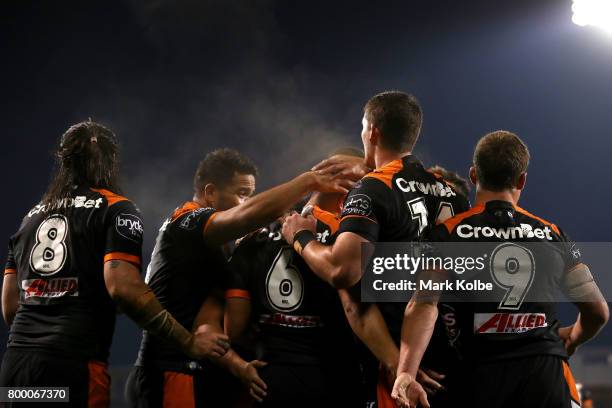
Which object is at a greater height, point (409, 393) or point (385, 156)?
point (385, 156)

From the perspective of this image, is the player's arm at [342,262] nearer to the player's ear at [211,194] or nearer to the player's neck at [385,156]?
the player's neck at [385,156]

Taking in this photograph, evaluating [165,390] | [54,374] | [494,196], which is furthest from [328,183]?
[54,374]

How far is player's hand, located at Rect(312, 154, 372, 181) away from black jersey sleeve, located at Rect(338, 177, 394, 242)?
0.33 meters

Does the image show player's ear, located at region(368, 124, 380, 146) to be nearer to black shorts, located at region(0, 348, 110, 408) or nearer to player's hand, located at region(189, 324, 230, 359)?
player's hand, located at region(189, 324, 230, 359)

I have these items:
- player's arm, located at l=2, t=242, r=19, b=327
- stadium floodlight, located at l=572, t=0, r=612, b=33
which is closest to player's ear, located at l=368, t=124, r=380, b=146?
player's arm, located at l=2, t=242, r=19, b=327

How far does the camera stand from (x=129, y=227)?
3396mm

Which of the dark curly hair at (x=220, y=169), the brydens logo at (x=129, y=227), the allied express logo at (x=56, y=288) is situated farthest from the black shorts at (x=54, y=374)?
the dark curly hair at (x=220, y=169)

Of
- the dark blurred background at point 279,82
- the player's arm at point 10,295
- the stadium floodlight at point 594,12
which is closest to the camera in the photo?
the player's arm at point 10,295

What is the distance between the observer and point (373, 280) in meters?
3.36

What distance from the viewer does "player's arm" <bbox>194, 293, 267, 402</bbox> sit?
3.49m

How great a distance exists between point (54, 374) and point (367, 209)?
1702 millimetres

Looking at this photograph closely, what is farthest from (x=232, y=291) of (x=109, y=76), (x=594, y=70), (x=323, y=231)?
(x=594, y=70)

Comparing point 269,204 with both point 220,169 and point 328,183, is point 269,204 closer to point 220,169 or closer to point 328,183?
point 328,183

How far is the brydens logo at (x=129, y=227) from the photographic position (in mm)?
3373
